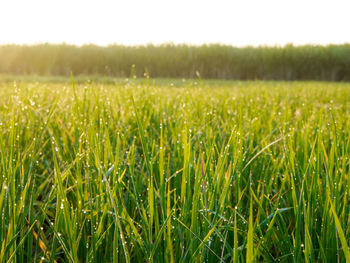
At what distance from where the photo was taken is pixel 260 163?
120 cm

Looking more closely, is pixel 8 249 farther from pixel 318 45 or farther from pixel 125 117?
pixel 318 45

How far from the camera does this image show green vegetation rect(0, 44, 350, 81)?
13336 millimetres

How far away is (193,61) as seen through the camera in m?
14.0

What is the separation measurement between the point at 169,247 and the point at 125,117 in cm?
106

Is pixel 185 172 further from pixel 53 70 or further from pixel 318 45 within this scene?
pixel 318 45

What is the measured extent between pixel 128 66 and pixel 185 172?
13.9 metres

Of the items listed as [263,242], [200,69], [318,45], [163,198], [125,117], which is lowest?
[263,242]

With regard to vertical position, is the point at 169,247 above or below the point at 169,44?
below

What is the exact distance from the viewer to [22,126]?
1396mm

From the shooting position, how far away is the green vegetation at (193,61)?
43.8 feet

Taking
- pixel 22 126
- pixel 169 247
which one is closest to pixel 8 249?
pixel 169 247

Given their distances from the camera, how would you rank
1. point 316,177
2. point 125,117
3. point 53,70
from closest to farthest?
1. point 316,177
2. point 125,117
3. point 53,70

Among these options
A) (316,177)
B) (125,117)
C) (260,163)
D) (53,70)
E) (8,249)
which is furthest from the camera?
(53,70)

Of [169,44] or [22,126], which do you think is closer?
[22,126]
